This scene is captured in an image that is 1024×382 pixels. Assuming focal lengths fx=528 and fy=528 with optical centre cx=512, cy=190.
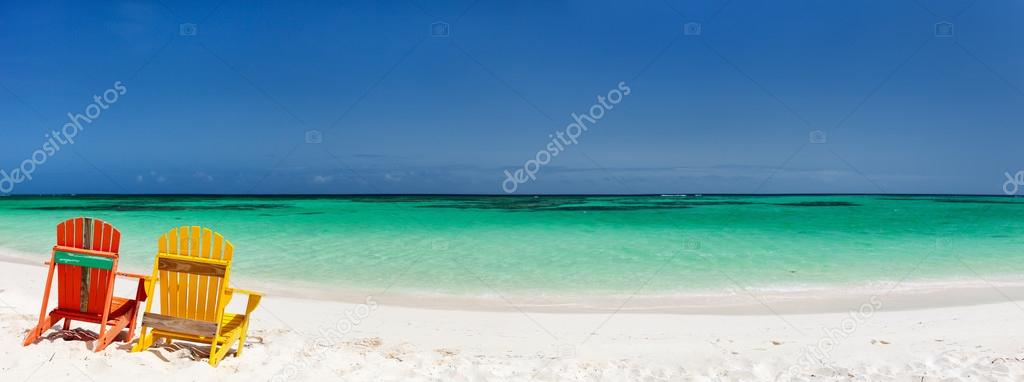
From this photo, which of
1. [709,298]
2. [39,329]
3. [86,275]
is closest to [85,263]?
[86,275]

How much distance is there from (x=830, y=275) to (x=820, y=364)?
648cm

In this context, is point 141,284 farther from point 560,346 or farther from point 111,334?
point 560,346

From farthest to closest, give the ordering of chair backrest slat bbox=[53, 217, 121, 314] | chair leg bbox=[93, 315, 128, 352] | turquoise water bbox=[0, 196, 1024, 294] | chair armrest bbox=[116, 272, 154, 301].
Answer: turquoise water bbox=[0, 196, 1024, 294] → chair armrest bbox=[116, 272, 154, 301] → chair backrest slat bbox=[53, 217, 121, 314] → chair leg bbox=[93, 315, 128, 352]

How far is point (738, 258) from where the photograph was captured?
12703mm

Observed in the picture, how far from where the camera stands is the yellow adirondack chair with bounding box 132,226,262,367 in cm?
455

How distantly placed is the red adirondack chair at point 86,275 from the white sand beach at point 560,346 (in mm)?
216

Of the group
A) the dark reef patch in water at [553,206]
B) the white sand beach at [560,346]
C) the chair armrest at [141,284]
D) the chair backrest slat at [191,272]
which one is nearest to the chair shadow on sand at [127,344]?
the white sand beach at [560,346]

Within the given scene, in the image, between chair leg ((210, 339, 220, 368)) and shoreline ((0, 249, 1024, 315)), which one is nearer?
chair leg ((210, 339, 220, 368))

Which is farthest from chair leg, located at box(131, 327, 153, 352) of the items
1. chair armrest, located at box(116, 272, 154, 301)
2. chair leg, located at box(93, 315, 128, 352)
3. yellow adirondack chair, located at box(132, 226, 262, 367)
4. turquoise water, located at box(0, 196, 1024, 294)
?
turquoise water, located at box(0, 196, 1024, 294)

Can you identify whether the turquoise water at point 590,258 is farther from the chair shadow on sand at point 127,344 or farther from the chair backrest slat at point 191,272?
the chair backrest slat at point 191,272

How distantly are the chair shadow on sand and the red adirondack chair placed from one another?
0.31 feet

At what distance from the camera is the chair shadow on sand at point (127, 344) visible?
464cm

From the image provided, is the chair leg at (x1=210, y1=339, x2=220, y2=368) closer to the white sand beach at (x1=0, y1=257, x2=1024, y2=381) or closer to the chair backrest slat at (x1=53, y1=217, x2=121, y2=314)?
the white sand beach at (x1=0, y1=257, x2=1024, y2=381)

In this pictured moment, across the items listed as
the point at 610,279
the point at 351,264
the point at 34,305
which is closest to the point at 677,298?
the point at 610,279
